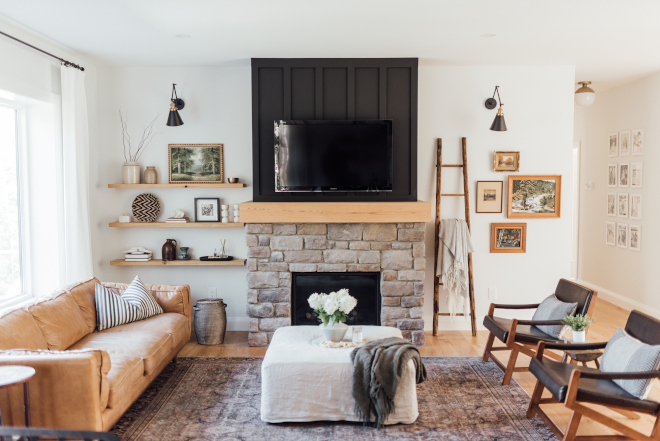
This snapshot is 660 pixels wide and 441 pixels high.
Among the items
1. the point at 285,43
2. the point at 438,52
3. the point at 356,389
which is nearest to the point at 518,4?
the point at 438,52

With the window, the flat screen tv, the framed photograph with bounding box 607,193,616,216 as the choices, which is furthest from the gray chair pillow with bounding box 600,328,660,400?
the window

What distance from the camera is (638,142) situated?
5473 millimetres

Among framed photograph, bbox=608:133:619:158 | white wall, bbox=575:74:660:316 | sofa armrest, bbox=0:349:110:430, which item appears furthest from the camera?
framed photograph, bbox=608:133:619:158

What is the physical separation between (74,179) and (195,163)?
1.10m

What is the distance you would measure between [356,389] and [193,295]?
8.38ft

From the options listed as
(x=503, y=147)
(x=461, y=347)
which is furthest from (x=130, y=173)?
(x=503, y=147)

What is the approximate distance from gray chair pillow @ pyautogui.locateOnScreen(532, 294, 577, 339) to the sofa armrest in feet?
9.93

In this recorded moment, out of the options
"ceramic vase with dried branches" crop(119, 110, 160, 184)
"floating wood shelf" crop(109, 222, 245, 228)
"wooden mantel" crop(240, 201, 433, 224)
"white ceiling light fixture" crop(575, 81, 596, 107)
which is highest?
"white ceiling light fixture" crop(575, 81, 596, 107)

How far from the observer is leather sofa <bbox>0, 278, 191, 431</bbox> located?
2.46 metres

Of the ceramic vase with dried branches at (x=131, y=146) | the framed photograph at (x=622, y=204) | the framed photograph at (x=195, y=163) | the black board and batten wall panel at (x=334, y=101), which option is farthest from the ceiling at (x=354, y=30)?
the framed photograph at (x=622, y=204)

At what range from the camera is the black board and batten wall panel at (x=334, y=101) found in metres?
4.50

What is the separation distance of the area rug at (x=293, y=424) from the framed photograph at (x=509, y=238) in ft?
4.44

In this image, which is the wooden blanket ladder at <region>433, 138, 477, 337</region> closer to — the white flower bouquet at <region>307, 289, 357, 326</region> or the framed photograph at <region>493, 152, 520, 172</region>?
the framed photograph at <region>493, 152, 520, 172</region>

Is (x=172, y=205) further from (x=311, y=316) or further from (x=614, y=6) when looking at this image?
(x=614, y=6)
